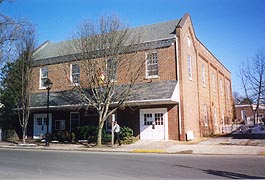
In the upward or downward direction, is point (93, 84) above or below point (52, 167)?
above

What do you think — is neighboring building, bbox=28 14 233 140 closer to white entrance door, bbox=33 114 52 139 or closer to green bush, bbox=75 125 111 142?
white entrance door, bbox=33 114 52 139

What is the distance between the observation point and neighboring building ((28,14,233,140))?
21578 millimetres

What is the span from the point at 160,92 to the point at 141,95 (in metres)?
1.39

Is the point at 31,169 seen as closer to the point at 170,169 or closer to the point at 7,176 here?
the point at 7,176

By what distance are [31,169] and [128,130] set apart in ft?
38.5

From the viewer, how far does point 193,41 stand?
86.7ft

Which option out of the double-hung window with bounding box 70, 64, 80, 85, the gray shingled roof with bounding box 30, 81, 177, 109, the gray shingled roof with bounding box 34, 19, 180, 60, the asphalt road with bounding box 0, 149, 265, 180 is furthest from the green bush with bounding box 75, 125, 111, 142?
the asphalt road with bounding box 0, 149, 265, 180

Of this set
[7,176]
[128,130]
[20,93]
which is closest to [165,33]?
[128,130]

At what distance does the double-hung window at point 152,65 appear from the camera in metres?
22.8

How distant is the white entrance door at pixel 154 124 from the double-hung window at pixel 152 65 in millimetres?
2847

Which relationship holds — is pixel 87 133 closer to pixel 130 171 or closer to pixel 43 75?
pixel 43 75

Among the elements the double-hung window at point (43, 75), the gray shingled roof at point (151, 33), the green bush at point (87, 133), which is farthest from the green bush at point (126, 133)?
the double-hung window at point (43, 75)

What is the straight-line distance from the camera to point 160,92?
20703mm

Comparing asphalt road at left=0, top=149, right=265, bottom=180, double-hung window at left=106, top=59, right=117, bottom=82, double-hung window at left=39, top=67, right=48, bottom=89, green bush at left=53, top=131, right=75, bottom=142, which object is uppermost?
double-hung window at left=39, top=67, right=48, bottom=89
